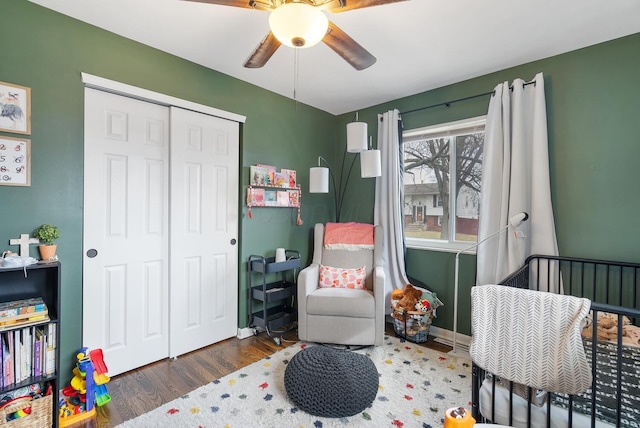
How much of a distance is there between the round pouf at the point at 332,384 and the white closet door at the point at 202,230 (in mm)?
1106

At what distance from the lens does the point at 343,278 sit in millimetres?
2980

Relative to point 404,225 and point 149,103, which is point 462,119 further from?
point 149,103

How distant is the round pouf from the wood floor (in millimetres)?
708

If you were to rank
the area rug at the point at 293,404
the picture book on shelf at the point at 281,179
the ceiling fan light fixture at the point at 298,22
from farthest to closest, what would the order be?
the picture book on shelf at the point at 281,179 < the area rug at the point at 293,404 < the ceiling fan light fixture at the point at 298,22

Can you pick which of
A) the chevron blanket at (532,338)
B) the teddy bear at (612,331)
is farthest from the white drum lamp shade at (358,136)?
Answer: the teddy bear at (612,331)

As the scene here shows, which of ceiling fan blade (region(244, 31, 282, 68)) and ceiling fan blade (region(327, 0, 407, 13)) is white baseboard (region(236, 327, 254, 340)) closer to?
ceiling fan blade (region(244, 31, 282, 68))

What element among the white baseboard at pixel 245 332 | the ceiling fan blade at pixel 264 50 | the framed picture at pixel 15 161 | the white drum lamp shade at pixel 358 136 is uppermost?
the ceiling fan blade at pixel 264 50

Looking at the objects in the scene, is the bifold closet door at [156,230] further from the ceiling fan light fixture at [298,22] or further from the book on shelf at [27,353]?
the ceiling fan light fixture at [298,22]

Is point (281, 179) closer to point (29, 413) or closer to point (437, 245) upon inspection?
point (437, 245)

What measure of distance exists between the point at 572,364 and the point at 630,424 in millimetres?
296

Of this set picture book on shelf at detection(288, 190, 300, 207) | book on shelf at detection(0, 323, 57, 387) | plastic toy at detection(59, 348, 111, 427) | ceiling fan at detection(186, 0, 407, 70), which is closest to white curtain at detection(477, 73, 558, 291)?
ceiling fan at detection(186, 0, 407, 70)

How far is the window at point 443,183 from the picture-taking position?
2889 millimetres

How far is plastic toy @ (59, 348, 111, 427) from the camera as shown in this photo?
1.75 metres

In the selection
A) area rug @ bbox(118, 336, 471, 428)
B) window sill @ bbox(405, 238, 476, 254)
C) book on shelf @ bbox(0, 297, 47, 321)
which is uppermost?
window sill @ bbox(405, 238, 476, 254)
